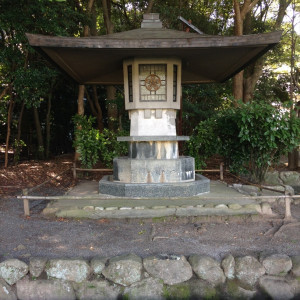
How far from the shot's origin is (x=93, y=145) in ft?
27.6

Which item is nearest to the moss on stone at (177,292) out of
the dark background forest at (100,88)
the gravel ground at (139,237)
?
the gravel ground at (139,237)

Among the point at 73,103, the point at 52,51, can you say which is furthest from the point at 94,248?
the point at 73,103

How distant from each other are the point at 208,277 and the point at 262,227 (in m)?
1.71

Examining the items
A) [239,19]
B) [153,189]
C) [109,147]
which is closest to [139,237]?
[153,189]

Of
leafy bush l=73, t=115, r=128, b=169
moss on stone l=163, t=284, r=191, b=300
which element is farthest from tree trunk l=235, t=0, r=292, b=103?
moss on stone l=163, t=284, r=191, b=300

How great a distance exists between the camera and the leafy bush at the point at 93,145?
8391 mm

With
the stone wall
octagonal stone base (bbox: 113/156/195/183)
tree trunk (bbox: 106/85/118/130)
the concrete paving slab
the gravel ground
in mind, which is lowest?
the stone wall

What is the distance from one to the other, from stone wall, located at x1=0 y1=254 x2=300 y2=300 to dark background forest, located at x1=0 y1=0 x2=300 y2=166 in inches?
255

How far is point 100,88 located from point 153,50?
1099 centimetres

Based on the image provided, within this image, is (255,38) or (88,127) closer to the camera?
(255,38)

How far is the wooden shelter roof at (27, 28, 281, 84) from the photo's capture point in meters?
5.19

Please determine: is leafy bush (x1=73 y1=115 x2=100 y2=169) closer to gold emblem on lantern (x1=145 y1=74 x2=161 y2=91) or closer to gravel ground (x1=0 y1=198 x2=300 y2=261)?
gold emblem on lantern (x1=145 y1=74 x2=161 y2=91)

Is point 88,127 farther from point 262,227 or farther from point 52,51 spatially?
point 262,227

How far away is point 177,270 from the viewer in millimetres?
3422
